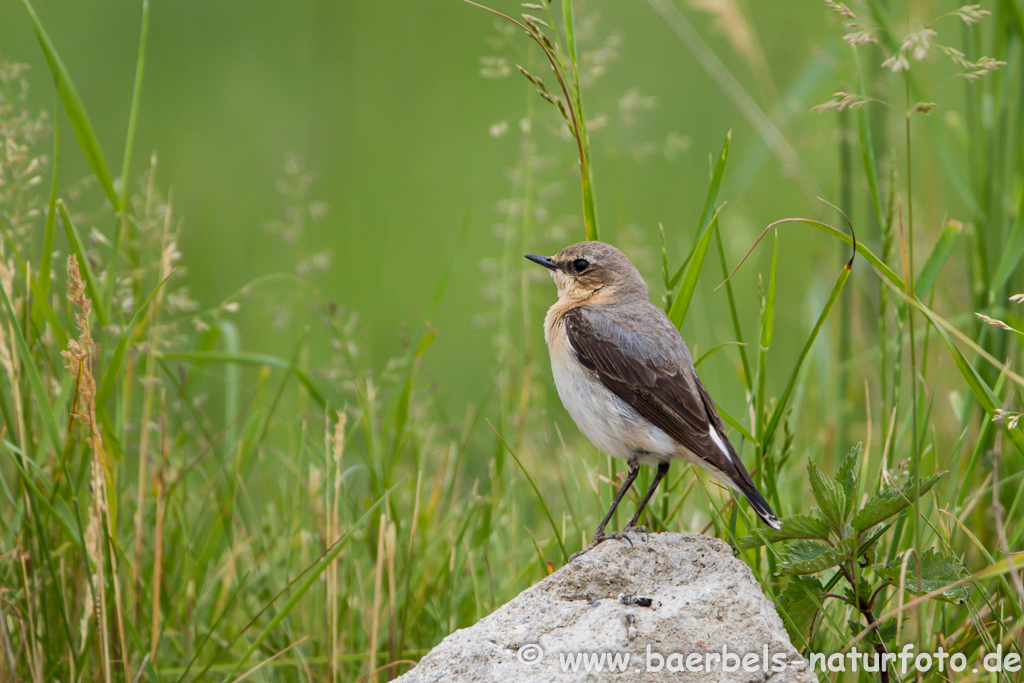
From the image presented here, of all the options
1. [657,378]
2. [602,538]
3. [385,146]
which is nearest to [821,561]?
[602,538]

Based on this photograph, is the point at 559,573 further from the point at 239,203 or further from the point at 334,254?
the point at 239,203

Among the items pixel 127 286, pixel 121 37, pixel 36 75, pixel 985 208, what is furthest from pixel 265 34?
pixel 985 208

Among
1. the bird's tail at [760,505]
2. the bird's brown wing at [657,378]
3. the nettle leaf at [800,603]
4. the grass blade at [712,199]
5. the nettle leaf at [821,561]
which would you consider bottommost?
the nettle leaf at [800,603]

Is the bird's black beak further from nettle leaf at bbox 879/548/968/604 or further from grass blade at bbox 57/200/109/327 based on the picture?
nettle leaf at bbox 879/548/968/604

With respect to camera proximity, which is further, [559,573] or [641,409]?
[641,409]

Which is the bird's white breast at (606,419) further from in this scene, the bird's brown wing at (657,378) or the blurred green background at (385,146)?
the blurred green background at (385,146)

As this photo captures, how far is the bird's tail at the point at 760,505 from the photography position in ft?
9.58

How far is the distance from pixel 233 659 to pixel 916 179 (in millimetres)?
7361

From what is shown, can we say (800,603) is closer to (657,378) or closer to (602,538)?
(602,538)

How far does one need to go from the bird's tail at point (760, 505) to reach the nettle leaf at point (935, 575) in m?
0.33

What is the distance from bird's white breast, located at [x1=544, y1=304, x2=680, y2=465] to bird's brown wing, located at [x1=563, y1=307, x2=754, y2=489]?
0.03 m

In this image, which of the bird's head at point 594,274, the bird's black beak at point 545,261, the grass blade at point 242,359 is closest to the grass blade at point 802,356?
the bird's head at point 594,274

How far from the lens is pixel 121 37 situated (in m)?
7.86

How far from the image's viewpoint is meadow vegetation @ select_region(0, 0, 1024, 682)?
114 inches
